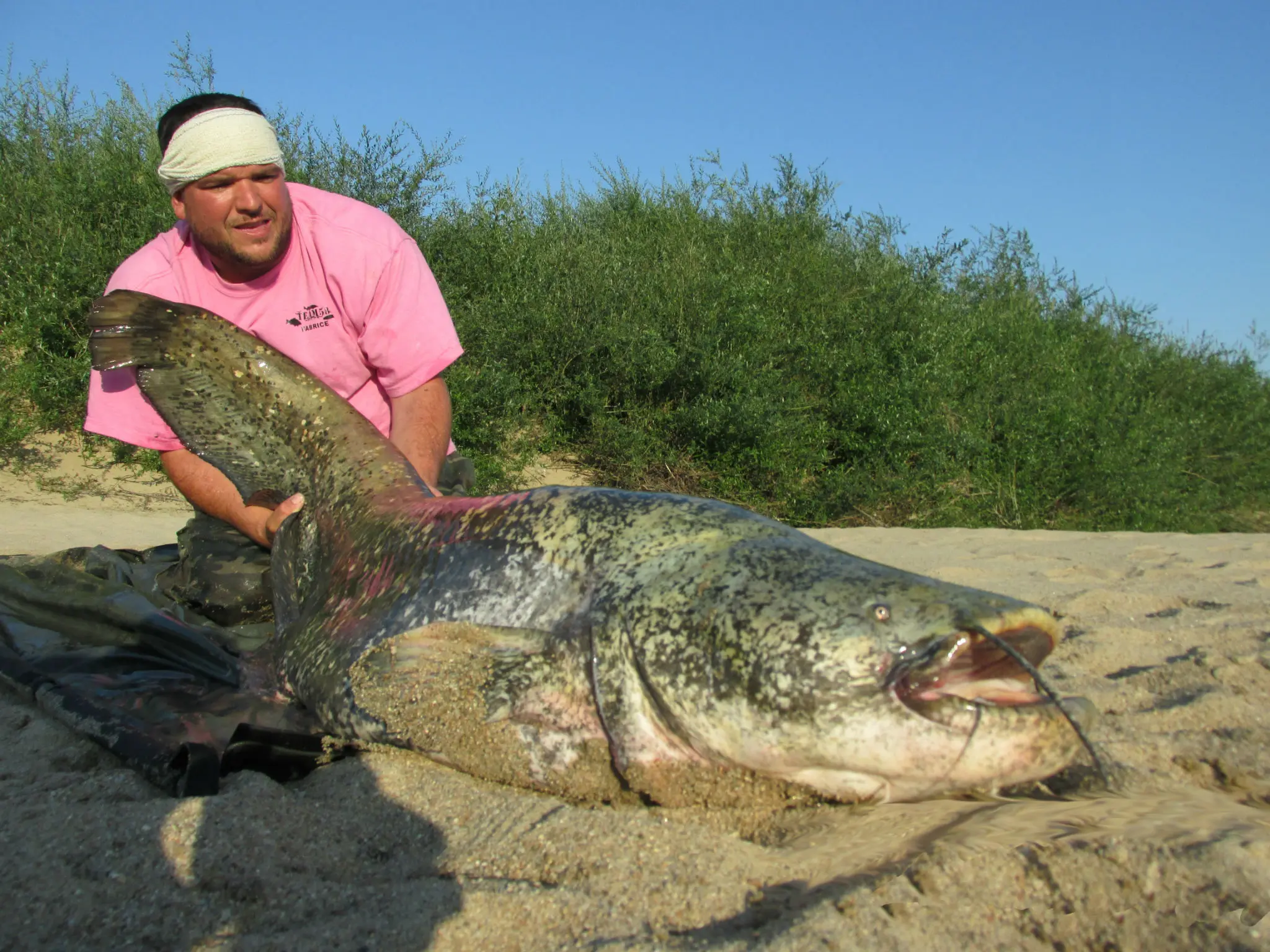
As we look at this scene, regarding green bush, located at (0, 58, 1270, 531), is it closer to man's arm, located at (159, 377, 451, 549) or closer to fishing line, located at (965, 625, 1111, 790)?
man's arm, located at (159, 377, 451, 549)

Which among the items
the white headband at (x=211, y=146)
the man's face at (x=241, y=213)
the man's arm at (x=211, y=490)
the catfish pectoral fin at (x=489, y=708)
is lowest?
the catfish pectoral fin at (x=489, y=708)

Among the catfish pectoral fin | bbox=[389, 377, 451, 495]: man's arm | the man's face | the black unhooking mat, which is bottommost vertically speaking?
the black unhooking mat

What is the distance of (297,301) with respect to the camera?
3412 mm

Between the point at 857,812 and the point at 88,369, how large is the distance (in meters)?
7.66

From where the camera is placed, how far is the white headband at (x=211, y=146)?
3.10 m

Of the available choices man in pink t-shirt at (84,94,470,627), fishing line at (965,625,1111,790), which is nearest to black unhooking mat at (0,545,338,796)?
man in pink t-shirt at (84,94,470,627)

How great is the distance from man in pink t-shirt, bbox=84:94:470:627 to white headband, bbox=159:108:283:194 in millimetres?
47

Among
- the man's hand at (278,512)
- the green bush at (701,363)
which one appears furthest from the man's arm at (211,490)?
the green bush at (701,363)

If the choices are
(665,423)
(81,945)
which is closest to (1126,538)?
(665,423)

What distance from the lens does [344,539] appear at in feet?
8.38

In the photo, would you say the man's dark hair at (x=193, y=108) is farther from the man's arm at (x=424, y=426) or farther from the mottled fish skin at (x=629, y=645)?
the mottled fish skin at (x=629, y=645)

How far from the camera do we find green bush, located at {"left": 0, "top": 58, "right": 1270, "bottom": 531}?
8.15m

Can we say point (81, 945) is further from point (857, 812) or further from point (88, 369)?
point (88, 369)

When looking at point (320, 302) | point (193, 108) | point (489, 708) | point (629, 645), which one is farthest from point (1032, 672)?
point (193, 108)
